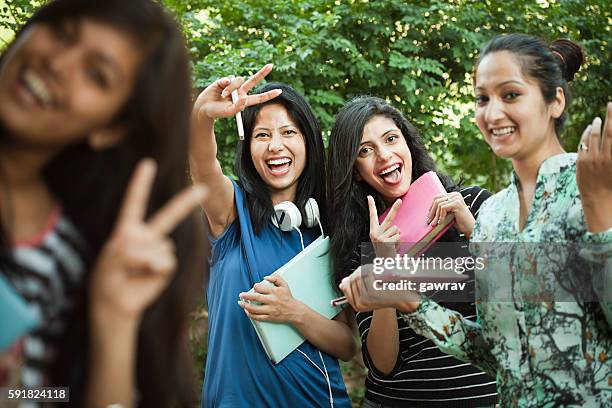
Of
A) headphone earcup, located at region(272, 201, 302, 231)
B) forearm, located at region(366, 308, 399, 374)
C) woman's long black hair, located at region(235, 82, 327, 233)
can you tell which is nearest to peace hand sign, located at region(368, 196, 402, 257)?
forearm, located at region(366, 308, 399, 374)

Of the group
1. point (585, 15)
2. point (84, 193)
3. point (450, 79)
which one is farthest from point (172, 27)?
point (585, 15)

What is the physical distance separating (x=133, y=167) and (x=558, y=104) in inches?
52.6

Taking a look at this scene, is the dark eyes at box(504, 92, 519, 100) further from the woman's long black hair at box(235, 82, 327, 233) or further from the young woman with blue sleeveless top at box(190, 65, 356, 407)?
the woman's long black hair at box(235, 82, 327, 233)

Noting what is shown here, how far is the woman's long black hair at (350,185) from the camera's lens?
291 cm

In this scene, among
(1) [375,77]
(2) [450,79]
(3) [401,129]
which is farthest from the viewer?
(2) [450,79]

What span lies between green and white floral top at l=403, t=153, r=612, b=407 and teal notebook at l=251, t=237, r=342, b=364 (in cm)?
91

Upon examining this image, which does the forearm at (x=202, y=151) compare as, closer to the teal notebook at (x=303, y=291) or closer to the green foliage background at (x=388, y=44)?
the teal notebook at (x=303, y=291)

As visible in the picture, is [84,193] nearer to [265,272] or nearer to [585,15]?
[265,272]

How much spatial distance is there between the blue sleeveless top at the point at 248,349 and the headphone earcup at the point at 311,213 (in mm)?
65

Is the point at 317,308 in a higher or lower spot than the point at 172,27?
lower

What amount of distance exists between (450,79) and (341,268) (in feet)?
7.92

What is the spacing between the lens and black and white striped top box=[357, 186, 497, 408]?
276 cm

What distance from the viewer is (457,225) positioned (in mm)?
2656

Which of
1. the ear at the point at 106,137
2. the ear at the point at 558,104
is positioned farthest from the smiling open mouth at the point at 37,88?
the ear at the point at 558,104
